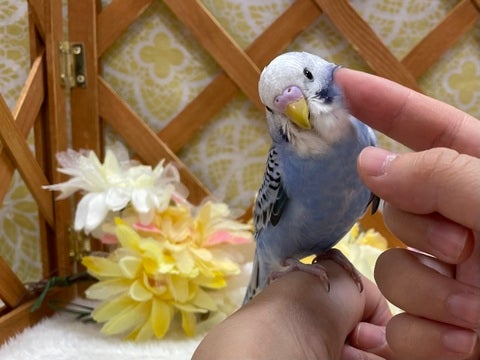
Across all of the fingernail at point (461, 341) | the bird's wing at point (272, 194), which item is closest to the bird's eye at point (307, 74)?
the bird's wing at point (272, 194)

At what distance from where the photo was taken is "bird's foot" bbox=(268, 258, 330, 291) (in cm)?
52

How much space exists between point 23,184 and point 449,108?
26.5 inches

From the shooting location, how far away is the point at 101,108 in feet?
3.17

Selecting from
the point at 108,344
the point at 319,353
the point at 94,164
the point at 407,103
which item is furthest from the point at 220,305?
the point at 407,103

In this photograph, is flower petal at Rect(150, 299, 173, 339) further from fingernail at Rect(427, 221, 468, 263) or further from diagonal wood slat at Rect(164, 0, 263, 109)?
fingernail at Rect(427, 221, 468, 263)

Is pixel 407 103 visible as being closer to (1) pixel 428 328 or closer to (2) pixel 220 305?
(1) pixel 428 328

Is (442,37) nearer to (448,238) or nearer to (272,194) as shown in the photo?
(272,194)

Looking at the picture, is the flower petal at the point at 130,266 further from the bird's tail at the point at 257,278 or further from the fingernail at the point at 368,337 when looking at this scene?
the fingernail at the point at 368,337

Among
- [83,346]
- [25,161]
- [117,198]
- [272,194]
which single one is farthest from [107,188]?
[272,194]

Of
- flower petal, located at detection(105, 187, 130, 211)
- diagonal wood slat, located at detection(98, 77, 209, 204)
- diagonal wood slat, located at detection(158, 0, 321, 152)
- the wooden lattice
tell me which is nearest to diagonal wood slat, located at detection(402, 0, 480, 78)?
the wooden lattice

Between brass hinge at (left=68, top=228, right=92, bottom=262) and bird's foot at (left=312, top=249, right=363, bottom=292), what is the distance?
1.62 ft

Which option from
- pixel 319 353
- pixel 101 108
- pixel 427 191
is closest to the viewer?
pixel 427 191

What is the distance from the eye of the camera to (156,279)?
0.79m

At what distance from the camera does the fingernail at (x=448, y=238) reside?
34cm
